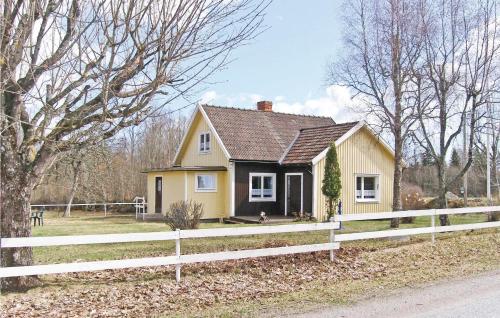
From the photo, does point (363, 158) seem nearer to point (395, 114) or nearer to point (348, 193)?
point (348, 193)

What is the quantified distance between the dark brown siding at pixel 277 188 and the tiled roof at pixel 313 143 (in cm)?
46

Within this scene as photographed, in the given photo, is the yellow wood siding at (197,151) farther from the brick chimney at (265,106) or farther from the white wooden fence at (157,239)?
the white wooden fence at (157,239)

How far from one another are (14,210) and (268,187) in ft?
61.7

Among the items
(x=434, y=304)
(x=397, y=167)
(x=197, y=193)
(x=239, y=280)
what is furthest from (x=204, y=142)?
(x=434, y=304)

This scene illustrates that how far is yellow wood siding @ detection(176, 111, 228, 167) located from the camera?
27031 millimetres

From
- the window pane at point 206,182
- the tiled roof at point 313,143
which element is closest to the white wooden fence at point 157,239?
the tiled roof at point 313,143

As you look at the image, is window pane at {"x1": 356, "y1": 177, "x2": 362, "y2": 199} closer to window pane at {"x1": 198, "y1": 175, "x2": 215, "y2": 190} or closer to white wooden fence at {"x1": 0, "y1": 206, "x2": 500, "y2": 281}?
window pane at {"x1": 198, "y1": 175, "x2": 215, "y2": 190}

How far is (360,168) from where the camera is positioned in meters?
26.9

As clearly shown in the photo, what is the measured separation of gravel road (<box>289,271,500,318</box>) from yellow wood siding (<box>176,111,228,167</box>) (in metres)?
17.5

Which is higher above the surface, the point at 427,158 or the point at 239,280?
the point at 427,158

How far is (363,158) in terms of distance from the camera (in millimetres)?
27094

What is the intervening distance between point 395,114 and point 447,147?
226 centimetres

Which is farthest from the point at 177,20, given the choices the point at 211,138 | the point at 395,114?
the point at 211,138

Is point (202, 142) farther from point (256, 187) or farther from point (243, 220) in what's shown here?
point (243, 220)
